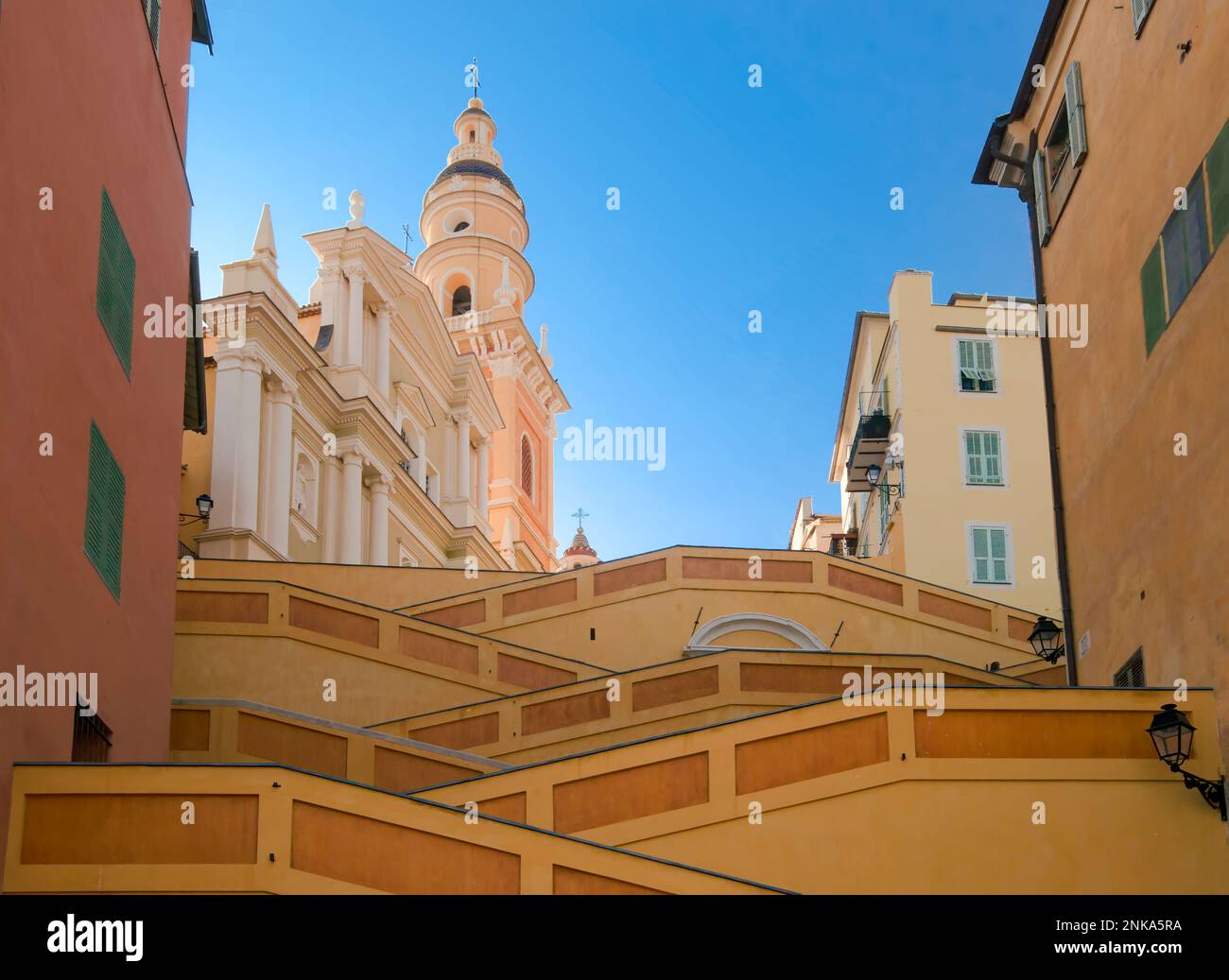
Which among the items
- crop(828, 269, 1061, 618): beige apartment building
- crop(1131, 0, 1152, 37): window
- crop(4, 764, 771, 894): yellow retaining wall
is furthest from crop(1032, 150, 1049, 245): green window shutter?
crop(828, 269, 1061, 618): beige apartment building

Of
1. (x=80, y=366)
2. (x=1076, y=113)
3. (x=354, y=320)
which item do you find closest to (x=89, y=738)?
(x=80, y=366)

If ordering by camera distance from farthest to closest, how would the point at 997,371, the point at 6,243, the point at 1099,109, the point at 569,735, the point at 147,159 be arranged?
the point at 997,371 < the point at 569,735 < the point at 1099,109 < the point at 147,159 < the point at 6,243

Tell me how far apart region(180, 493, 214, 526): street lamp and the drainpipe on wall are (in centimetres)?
1605

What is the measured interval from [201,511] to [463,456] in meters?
16.0

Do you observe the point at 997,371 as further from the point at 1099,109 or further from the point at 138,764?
the point at 138,764

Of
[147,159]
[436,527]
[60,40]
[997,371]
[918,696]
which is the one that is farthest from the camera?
[436,527]

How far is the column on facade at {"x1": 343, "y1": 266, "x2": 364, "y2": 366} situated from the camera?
40.9 metres

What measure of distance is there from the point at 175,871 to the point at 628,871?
11.5ft

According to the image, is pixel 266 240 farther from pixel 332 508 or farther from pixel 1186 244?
pixel 1186 244

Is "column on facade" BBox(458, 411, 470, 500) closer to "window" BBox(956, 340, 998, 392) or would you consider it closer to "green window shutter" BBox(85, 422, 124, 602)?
"window" BBox(956, 340, 998, 392)

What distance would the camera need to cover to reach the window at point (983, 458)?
38094 millimetres

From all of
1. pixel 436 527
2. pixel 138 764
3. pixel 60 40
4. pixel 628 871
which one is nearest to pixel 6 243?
pixel 60 40

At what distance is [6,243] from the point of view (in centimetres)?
1347
